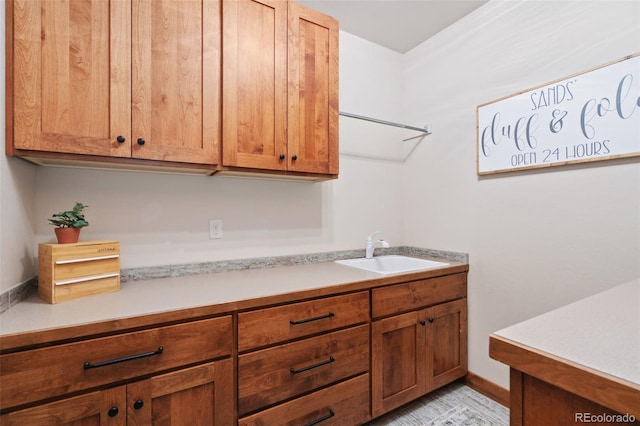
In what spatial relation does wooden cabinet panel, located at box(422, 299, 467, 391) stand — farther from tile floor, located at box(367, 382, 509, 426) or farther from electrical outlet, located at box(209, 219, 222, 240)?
electrical outlet, located at box(209, 219, 222, 240)

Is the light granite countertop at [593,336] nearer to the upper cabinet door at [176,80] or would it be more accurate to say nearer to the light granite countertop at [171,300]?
the light granite countertop at [171,300]

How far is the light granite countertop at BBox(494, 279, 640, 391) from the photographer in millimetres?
549

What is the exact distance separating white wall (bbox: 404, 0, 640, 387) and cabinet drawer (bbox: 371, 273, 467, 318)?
17 cm

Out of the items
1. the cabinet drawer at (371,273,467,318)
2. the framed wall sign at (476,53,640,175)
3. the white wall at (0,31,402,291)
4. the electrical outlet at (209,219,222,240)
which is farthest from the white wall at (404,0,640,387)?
the electrical outlet at (209,219,222,240)

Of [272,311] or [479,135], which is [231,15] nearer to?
[272,311]

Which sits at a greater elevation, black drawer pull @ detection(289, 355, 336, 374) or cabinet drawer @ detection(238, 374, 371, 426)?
black drawer pull @ detection(289, 355, 336, 374)

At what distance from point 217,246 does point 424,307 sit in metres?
1.38

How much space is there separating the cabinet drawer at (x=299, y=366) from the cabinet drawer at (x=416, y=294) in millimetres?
174

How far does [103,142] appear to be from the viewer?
126cm

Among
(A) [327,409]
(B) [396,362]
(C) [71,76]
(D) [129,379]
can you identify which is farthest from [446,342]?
(C) [71,76]

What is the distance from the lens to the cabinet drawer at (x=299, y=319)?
127 cm

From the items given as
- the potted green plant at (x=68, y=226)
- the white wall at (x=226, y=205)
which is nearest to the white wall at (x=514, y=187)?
the white wall at (x=226, y=205)

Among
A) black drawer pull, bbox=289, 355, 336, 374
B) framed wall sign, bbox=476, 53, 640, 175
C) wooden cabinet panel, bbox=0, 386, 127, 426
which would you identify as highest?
framed wall sign, bbox=476, 53, 640, 175

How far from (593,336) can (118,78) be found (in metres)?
1.86
